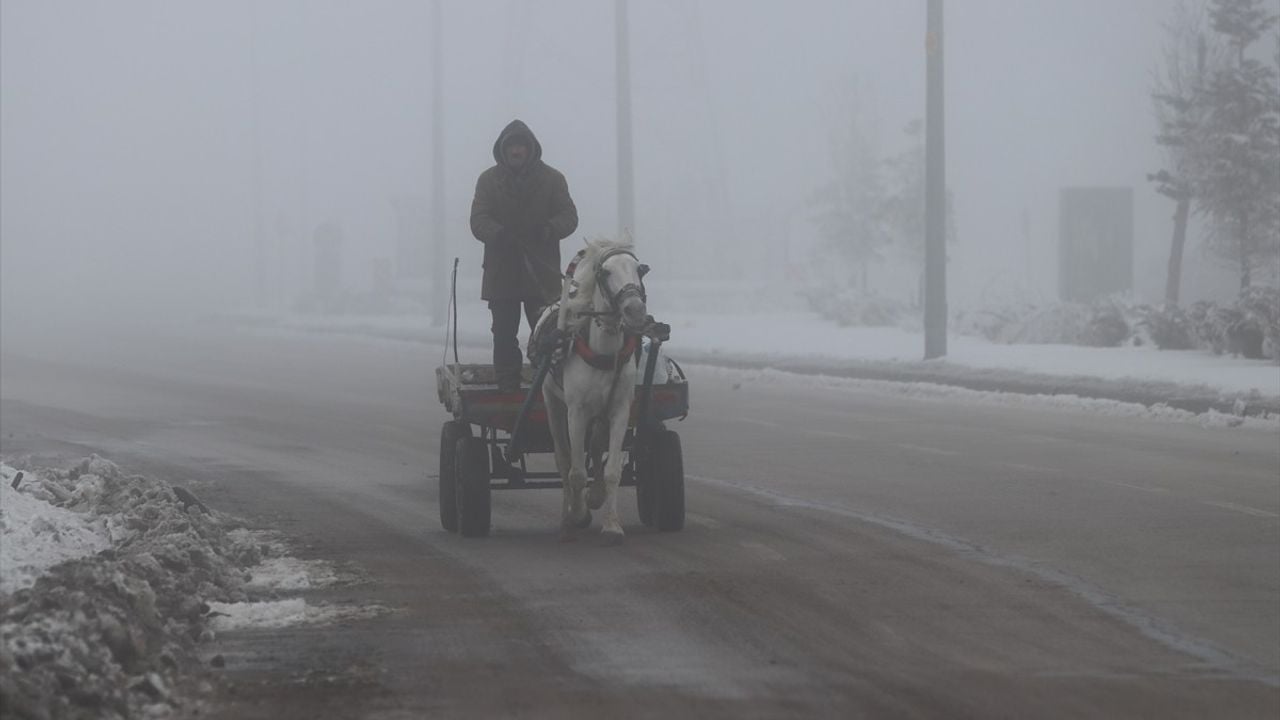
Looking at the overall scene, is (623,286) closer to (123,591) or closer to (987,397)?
(123,591)

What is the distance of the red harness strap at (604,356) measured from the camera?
11.5 m

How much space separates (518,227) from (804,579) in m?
3.53

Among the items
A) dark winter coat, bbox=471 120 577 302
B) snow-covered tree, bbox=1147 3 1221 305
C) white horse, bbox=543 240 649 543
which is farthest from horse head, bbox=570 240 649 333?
snow-covered tree, bbox=1147 3 1221 305

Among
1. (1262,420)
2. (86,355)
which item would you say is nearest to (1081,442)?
(1262,420)

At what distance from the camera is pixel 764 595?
10031 millimetres

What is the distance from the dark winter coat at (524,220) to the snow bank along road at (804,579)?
5.36ft

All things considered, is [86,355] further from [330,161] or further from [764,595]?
[330,161]

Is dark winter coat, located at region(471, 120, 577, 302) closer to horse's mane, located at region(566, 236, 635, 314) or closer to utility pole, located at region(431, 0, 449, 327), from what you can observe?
horse's mane, located at region(566, 236, 635, 314)

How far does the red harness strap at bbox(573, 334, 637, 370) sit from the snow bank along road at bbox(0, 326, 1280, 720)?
44.2 inches

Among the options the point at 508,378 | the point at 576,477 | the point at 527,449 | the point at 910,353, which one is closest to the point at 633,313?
the point at 576,477

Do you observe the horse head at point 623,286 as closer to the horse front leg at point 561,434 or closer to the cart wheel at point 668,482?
the horse front leg at point 561,434

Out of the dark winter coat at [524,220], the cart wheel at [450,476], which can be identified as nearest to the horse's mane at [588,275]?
the dark winter coat at [524,220]

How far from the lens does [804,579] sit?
10547 millimetres

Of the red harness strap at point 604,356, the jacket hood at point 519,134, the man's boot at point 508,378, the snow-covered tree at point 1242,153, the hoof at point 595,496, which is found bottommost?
the hoof at point 595,496
